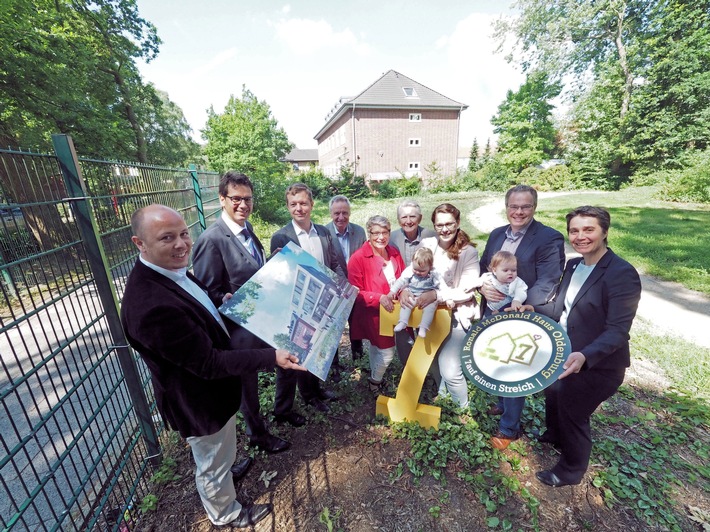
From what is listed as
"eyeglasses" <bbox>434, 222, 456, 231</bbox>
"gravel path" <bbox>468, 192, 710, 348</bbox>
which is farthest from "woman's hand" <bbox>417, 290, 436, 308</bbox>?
"gravel path" <bbox>468, 192, 710, 348</bbox>

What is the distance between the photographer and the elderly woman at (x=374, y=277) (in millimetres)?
3113

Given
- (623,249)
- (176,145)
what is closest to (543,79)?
(623,249)

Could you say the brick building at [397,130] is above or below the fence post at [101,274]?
above

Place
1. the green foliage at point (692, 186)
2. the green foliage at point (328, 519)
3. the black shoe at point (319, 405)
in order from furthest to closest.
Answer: the green foliage at point (692, 186), the black shoe at point (319, 405), the green foliage at point (328, 519)

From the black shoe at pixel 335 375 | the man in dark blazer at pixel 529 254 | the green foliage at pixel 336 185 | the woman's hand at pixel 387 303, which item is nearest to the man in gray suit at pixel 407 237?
the woman's hand at pixel 387 303

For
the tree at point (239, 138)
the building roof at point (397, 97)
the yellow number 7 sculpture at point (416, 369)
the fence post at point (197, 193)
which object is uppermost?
the building roof at point (397, 97)

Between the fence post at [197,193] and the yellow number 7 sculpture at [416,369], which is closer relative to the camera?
the yellow number 7 sculpture at [416,369]

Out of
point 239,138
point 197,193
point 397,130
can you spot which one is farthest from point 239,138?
point 197,193

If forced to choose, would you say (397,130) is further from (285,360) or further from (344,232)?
(285,360)

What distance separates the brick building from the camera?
97.1 ft

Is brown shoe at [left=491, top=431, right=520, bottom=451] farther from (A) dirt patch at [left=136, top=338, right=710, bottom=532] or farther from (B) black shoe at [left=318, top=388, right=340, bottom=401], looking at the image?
(B) black shoe at [left=318, top=388, right=340, bottom=401]

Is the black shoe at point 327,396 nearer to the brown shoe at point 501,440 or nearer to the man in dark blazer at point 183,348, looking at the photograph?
the man in dark blazer at point 183,348

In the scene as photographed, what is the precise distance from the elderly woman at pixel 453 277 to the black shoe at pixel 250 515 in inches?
77.3

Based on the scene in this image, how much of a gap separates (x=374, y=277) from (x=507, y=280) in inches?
48.2
